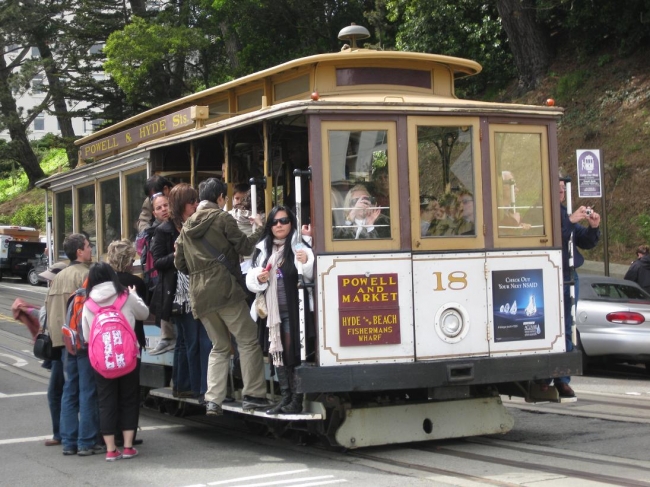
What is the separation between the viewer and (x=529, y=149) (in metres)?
8.59

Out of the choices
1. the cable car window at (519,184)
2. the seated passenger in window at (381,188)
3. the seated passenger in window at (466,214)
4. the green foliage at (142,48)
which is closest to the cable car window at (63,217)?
the seated passenger in window at (381,188)

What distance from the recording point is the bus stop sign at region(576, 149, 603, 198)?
1568cm

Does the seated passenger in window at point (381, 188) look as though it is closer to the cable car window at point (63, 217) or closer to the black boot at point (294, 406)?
the black boot at point (294, 406)

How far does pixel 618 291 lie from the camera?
14180mm

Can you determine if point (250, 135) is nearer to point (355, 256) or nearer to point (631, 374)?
point (355, 256)

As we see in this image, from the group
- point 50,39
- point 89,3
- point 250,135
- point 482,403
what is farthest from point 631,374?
point 50,39

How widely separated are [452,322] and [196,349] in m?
2.44

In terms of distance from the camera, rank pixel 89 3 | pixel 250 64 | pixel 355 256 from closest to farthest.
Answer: pixel 355 256 < pixel 250 64 < pixel 89 3

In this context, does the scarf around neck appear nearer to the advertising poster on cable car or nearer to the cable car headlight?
the cable car headlight

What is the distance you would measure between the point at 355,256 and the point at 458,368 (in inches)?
48.2

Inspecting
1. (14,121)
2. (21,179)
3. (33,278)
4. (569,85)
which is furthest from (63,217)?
(21,179)

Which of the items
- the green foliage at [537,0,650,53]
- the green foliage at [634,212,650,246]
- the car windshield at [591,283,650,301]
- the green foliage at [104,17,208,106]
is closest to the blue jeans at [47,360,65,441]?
the car windshield at [591,283,650,301]

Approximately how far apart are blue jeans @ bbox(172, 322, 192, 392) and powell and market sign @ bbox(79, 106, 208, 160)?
2140 mm

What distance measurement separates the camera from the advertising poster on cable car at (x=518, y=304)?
27.0 ft
